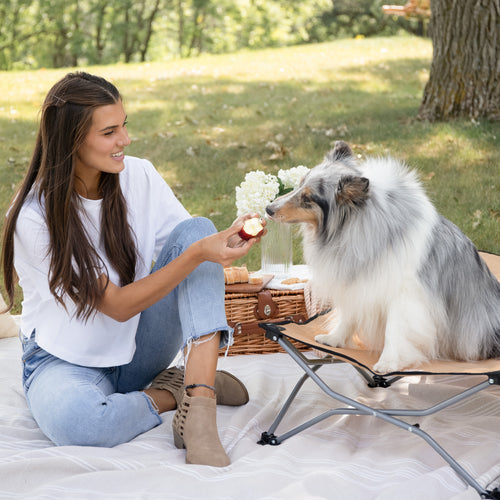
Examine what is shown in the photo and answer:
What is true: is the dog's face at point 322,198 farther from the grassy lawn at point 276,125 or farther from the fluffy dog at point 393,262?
the grassy lawn at point 276,125

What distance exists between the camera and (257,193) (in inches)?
127

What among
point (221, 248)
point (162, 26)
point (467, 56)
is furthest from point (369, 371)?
point (162, 26)

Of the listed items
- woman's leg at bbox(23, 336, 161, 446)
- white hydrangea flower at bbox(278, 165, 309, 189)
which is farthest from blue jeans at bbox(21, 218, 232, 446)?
white hydrangea flower at bbox(278, 165, 309, 189)

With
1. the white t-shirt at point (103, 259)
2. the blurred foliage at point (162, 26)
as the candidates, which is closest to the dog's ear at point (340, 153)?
the white t-shirt at point (103, 259)

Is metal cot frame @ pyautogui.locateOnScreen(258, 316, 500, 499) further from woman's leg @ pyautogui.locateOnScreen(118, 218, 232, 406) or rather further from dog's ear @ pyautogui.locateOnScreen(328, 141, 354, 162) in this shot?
dog's ear @ pyautogui.locateOnScreen(328, 141, 354, 162)

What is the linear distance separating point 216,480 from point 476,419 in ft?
3.49

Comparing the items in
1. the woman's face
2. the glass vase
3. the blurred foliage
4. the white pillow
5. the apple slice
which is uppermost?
the blurred foliage

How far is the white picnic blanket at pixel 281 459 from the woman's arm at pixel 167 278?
48 cm

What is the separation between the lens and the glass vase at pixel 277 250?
349 cm

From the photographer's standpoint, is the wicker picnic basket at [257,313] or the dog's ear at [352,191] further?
the wicker picnic basket at [257,313]

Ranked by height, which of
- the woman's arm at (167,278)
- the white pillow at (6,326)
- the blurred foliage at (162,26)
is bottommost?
the white pillow at (6,326)

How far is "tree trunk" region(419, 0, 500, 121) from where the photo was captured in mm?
5906

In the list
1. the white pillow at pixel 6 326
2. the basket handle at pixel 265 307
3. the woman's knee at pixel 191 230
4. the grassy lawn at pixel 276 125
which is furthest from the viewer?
the grassy lawn at pixel 276 125

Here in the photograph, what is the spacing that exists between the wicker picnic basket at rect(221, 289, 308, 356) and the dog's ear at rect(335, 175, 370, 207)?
42.0 inches
